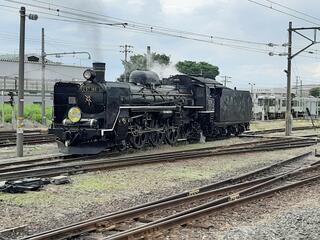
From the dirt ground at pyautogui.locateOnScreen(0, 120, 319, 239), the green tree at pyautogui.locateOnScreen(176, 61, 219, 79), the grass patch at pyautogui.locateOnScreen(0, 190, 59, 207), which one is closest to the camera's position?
the dirt ground at pyautogui.locateOnScreen(0, 120, 319, 239)

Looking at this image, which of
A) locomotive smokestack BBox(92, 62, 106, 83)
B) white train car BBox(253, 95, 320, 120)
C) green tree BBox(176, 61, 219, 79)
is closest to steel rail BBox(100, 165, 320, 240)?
locomotive smokestack BBox(92, 62, 106, 83)

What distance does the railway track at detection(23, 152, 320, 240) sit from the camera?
6.95 m

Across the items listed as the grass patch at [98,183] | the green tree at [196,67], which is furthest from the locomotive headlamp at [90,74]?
the green tree at [196,67]

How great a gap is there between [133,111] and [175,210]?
33.5 ft

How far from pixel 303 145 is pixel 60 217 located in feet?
53.7

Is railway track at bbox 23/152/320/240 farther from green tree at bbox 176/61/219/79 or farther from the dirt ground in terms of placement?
green tree at bbox 176/61/219/79

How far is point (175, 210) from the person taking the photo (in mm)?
8828

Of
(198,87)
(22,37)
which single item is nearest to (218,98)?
(198,87)

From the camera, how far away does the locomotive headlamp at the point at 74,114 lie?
17.6 meters

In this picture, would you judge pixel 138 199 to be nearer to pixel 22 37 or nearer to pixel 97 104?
pixel 97 104

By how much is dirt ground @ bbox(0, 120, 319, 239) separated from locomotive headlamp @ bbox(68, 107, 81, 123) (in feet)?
12.7

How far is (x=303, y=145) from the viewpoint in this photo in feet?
73.6

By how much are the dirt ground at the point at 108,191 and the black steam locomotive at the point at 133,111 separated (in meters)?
3.17

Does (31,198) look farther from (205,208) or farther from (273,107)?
(273,107)
